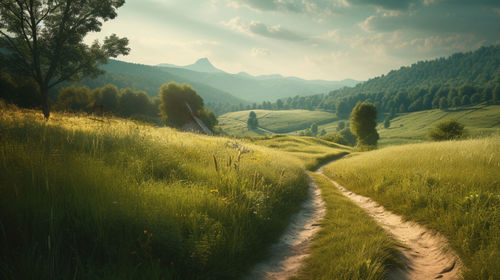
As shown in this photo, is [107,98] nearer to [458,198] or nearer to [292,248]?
[292,248]

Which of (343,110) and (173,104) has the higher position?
(343,110)

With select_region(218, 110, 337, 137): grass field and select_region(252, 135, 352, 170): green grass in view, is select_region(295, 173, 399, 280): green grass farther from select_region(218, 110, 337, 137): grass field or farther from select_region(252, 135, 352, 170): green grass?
select_region(218, 110, 337, 137): grass field

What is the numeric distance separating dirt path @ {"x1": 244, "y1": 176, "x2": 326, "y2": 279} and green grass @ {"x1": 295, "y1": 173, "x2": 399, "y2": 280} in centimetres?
22

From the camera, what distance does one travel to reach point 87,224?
10.3ft

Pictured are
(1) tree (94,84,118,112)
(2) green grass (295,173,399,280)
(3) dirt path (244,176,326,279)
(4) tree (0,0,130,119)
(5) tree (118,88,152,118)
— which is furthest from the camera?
(5) tree (118,88,152,118)

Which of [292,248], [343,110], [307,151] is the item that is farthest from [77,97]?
[343,110]

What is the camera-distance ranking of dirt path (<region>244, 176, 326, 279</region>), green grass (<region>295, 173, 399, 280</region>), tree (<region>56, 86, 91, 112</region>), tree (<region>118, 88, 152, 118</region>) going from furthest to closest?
1. tree (<region>118, 88, 152, 118</region>)
2. tree (<region>56, 86, 91, 112</region>)
3. dirt path (<region>244, 176, 326, 279</region>)
4. green grass (<region>295, 173, 399, 280</region>)

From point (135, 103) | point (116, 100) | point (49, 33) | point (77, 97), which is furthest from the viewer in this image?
point (135, 103)

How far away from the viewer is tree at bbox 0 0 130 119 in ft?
46.5

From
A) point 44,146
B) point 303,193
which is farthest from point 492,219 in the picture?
point 44,146

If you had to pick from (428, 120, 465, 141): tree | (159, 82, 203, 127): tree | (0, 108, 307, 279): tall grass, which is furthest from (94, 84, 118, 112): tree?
(428, 120, 465, 141): tree

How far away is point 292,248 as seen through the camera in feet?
15.7

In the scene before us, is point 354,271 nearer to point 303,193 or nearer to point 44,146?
point 303,193

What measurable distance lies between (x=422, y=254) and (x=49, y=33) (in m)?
24.3
